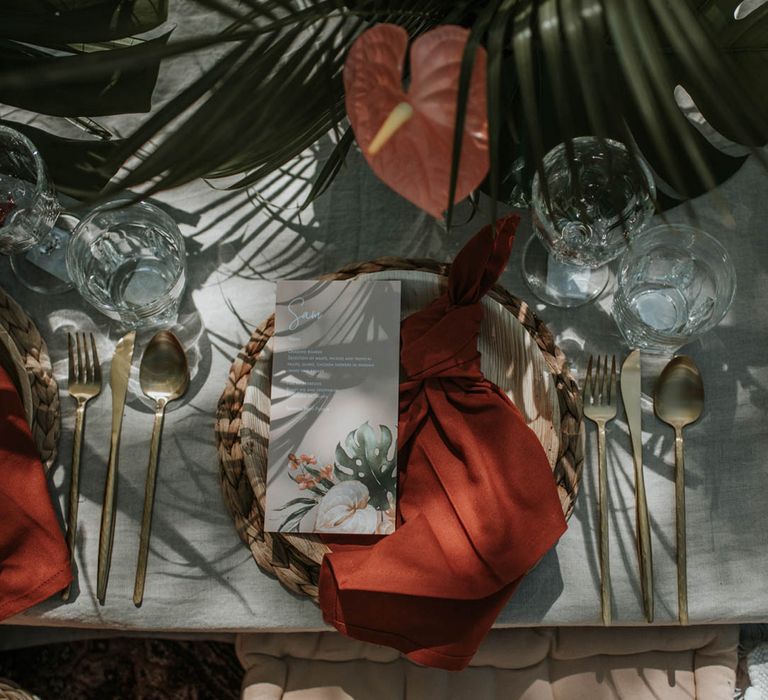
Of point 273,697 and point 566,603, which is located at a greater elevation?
point 566,603

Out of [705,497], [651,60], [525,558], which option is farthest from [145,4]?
[705,497]

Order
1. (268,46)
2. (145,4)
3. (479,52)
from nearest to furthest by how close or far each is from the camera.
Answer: (479,52) < (268,46) < (145,4)

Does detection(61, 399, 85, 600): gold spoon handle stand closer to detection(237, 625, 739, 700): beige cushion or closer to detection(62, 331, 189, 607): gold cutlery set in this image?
detection(62, 331, 189, 607): gold cutlery set

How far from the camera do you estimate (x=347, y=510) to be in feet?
2.09

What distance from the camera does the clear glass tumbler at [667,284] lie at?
0.69m

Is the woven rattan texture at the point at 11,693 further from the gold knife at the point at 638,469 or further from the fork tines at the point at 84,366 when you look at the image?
the gold knife at the point at 638,469

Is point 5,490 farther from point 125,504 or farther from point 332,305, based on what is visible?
point 332,305

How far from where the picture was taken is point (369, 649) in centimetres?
79

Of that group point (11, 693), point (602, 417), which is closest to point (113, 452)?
point (11, 693)

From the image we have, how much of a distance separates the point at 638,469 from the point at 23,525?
0.54m

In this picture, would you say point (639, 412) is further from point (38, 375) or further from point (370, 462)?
point (38, 375)

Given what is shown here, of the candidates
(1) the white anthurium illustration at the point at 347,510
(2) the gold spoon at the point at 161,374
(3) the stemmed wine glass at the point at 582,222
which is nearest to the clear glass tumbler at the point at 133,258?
(2) the gold spoon at the point at 161,374

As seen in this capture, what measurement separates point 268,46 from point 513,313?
0.32 meters

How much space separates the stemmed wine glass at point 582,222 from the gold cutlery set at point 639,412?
0.27ft
